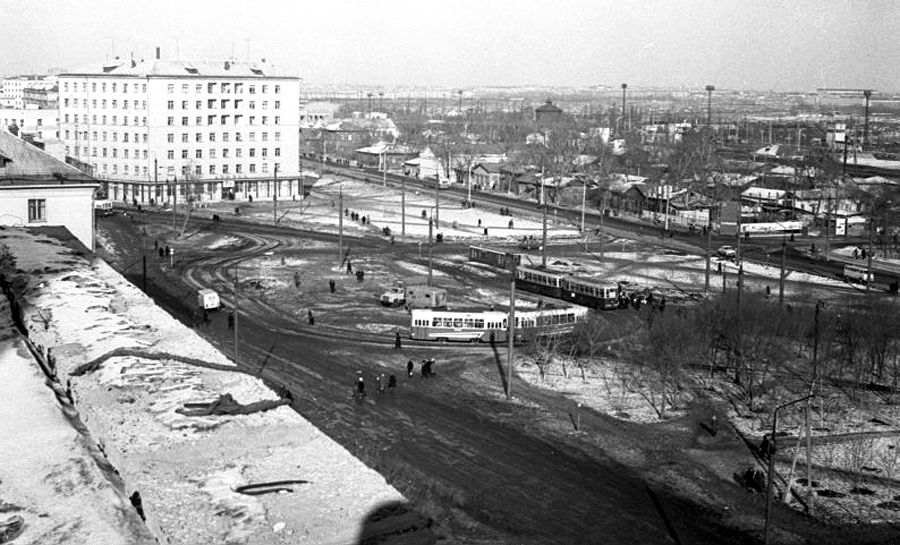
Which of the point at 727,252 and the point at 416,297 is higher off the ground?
the point at 727,252

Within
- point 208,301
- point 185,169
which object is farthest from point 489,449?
point 185,169

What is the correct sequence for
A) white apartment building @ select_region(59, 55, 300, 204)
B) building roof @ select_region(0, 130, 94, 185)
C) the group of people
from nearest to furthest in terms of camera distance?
the group of people → building roof @ select_region(0, 130, 94, 185) → white apartment building @ select_region(59, 55, 300, 204)

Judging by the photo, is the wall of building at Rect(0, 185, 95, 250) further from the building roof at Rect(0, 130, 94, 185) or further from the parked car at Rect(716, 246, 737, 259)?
→ the parked car at Rect(716, 246, 737, 259)

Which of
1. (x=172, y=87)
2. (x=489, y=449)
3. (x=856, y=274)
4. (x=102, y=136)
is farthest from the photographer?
(x=102, y=136)

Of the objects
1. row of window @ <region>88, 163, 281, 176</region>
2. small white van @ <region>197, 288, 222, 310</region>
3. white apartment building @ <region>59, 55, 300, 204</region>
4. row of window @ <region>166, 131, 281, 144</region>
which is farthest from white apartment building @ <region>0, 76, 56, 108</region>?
small white van @ <region>197, 288, 222, 310</region>

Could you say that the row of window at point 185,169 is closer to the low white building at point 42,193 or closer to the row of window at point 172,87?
the row of window at point 172,87

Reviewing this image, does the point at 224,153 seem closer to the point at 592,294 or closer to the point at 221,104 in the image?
the point at 221,104
